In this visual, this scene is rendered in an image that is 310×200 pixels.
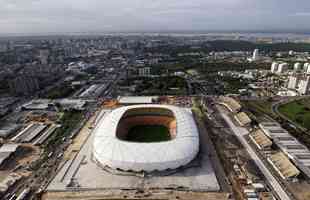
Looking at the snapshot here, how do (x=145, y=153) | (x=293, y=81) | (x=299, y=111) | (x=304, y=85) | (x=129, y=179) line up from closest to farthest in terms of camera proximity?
(x=129, y=179)
(x=145, y=153)
(x=299, y=111)
(x=304, y=85)
(x=293, y=81)

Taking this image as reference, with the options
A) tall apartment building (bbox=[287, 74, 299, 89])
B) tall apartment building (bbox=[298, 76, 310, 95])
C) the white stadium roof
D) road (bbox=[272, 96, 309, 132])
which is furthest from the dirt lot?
tall apartment building (bbox=[287, 74, 299, 89])

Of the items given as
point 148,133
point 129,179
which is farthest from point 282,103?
point 129,179

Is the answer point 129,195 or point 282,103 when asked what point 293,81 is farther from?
point 129,195

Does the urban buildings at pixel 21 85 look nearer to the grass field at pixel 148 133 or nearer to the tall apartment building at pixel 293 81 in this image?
the grass field at pixel 148 133

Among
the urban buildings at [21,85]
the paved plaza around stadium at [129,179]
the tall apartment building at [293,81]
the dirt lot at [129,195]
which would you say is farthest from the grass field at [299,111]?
the urban buildings at [21,85]

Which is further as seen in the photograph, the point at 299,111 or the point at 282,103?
the point at 282,103

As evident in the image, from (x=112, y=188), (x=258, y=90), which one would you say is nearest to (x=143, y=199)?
(x=112, y=188)
